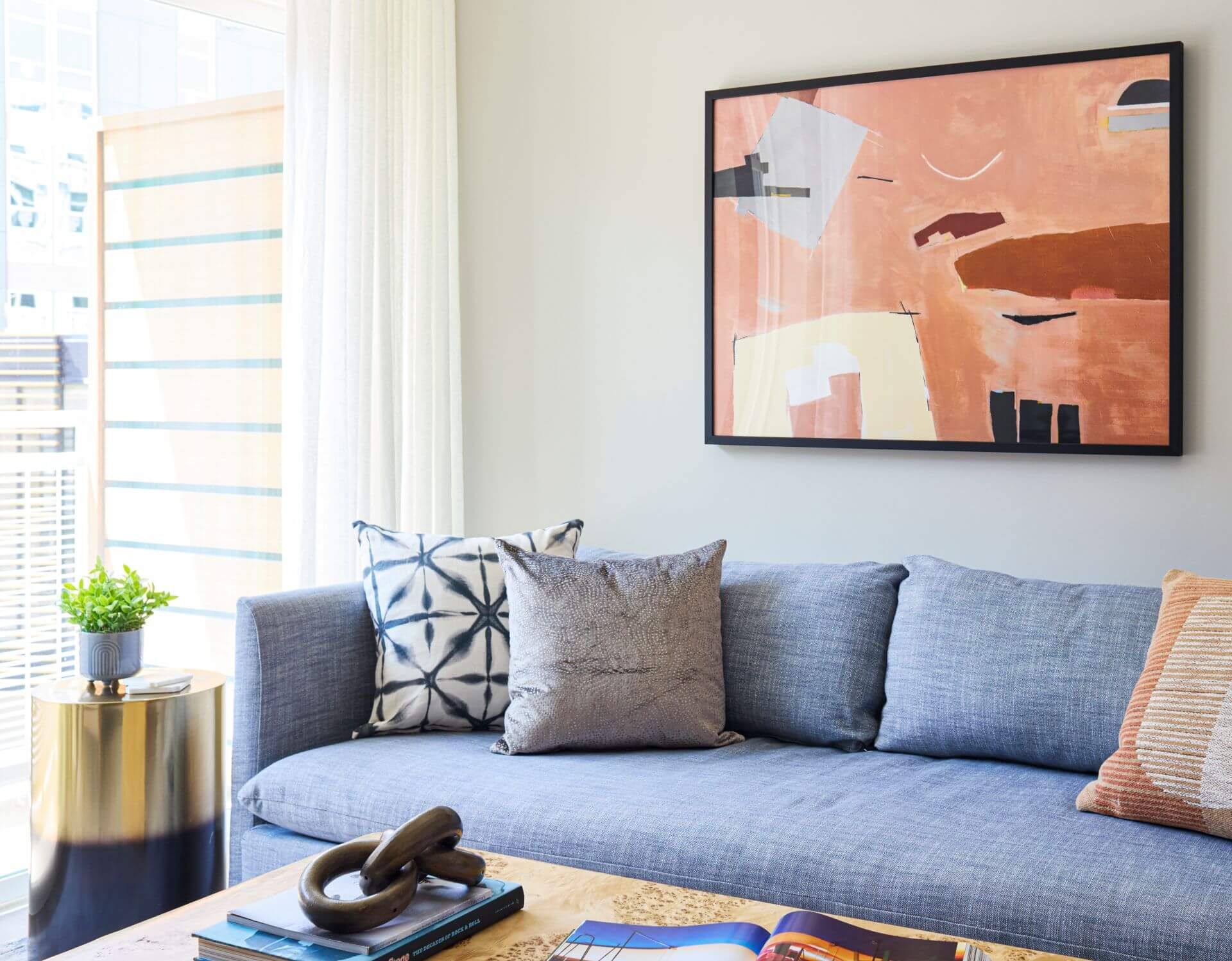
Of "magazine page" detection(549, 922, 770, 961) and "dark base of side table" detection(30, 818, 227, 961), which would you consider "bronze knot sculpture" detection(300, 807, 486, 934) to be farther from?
"dark base of side table" detection(30, 818, 227, 961)

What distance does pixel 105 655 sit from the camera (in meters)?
2.40

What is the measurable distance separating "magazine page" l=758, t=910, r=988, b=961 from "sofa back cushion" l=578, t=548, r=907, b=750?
46.0 inches

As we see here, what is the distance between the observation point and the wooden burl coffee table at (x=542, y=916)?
138 cm

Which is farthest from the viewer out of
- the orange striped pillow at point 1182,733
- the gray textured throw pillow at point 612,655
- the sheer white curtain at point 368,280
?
the sheer white curtain at point 368,280

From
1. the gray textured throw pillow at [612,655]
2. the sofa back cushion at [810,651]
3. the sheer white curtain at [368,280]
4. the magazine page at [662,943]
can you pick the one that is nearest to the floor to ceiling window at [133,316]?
the sheer white curtain at [368,280]

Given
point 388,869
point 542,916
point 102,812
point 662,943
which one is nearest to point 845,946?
point 662,943

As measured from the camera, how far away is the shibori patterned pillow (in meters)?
2.57

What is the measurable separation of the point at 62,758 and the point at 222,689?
34cm

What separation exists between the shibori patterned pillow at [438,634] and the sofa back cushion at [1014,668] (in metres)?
0.82

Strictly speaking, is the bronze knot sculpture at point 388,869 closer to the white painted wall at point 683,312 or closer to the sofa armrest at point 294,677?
the sofa armrest at point 294,677

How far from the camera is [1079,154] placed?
2.67m

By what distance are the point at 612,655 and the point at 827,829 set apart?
66 cm

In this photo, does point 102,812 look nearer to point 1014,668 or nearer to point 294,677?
point 294,677

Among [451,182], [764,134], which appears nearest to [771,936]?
[764,134]
